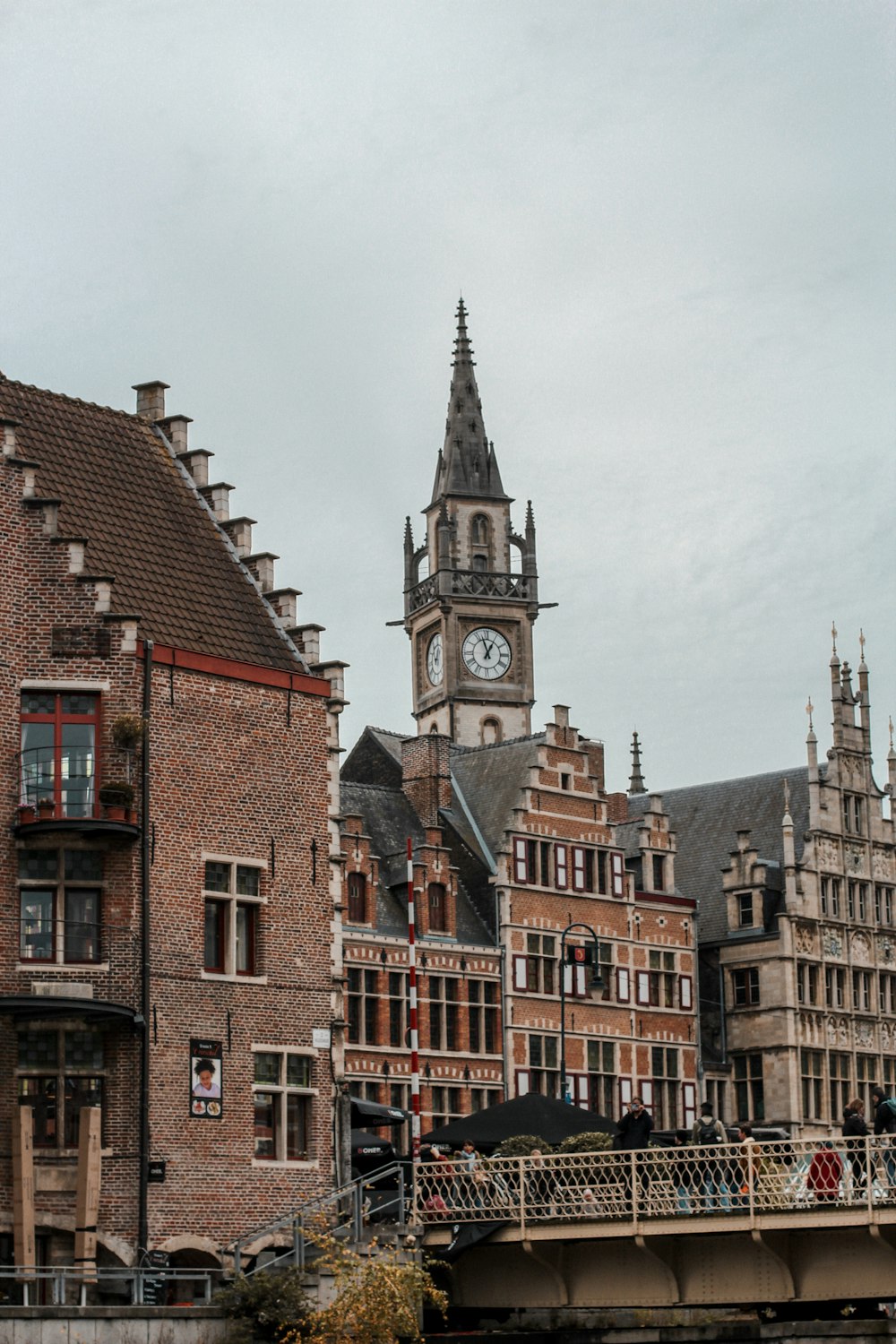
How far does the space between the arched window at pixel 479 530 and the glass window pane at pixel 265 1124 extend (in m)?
58.3

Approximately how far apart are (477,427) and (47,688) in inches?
2450

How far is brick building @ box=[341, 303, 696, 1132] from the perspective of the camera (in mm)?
66688

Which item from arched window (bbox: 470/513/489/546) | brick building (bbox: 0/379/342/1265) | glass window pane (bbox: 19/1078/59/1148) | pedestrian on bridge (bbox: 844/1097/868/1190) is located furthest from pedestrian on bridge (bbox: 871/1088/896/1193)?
arched window (bbox: 470/513/489/546)

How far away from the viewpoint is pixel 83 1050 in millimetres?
42031

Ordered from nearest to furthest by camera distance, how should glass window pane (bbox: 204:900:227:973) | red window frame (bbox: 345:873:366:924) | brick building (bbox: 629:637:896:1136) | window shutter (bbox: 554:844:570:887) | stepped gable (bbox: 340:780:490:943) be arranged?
1. glass window pane (bbox: 204:900:227:973)
2. red window frame (bbox: 345:873:366:924)
3. stepped gable (bbox: 340:780:490:943)
4. window shutter (bbox: 554:844:570:887)
5. brick building (bbox: 629:637:896:1136)

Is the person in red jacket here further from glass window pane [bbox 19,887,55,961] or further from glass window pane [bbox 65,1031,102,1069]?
glass window pane [bbox 19,887,55,961]

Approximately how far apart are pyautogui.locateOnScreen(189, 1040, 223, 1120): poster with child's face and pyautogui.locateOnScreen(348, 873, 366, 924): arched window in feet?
73.7

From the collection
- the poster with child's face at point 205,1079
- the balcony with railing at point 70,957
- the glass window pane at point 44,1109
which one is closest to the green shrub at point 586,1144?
the poster with child's face at point 205,1079

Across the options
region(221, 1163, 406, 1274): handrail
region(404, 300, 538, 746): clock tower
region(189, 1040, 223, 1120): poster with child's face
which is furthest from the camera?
region(404, 300, 538, 746): clock tower

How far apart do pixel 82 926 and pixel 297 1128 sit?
5.63m

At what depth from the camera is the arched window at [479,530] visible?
102 m

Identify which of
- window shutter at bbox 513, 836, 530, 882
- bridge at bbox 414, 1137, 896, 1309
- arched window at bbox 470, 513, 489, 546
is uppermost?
arched window at bbox 470, 513, 489, 546

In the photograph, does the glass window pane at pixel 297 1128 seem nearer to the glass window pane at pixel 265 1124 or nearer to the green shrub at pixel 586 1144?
the glass window pane at pixel 265 1124

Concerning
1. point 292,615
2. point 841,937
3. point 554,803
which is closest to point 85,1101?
point 292,615
